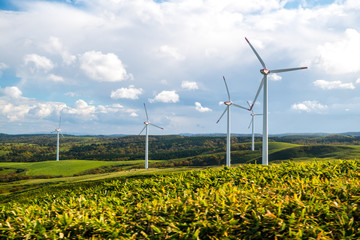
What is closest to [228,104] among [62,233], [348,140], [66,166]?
[62,233]

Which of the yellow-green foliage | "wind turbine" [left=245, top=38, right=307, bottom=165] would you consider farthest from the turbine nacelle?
the yellow-green foliage

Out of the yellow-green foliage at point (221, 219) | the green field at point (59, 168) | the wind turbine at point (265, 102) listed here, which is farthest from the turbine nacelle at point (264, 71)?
the green field at point (59, 168)

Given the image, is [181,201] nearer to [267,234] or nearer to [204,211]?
[204,211]

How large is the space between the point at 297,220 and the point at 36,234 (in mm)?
7824

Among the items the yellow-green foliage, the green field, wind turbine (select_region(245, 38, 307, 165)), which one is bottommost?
the green field

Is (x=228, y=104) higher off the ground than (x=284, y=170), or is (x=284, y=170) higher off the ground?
(x=228, y=104)

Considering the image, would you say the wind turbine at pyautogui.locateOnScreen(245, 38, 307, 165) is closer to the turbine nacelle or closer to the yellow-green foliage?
the turbine nacelle

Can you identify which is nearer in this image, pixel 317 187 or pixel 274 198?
pixel 274 198

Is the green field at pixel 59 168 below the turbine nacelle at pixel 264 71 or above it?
below

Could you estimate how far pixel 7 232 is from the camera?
877cm

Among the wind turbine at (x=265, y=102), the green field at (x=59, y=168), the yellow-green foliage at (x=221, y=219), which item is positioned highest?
the wind turbine at (x=265, y=102)

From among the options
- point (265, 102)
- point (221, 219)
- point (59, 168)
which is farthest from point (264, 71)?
point (59, 168)

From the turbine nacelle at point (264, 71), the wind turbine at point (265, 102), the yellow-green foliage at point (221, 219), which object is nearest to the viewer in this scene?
the yellow-green foliage at point (221, 219)

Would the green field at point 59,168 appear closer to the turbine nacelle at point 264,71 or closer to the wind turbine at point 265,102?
the wind turbine at point 265,102
